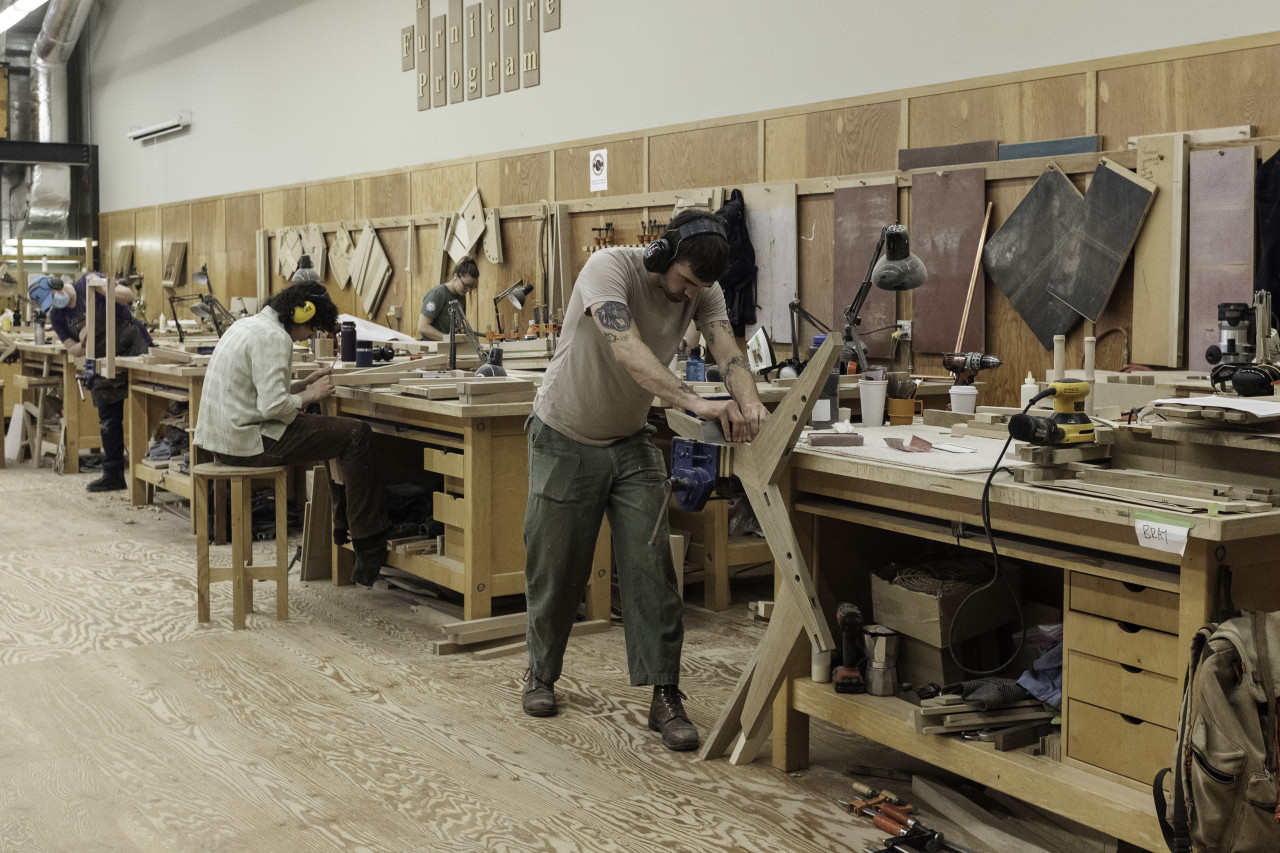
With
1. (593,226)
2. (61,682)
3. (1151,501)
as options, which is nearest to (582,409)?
(1151,501)

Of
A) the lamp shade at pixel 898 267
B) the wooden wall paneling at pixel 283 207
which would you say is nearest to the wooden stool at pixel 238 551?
the lamp shade at pixel 898 267

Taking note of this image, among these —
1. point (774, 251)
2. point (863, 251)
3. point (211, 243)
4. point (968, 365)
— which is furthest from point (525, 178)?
point (211, 243)

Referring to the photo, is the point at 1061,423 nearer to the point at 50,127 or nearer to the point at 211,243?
the point at 211,243

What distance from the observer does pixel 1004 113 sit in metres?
5.71

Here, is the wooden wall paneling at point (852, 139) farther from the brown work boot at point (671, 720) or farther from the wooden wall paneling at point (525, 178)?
the brown work boot at point (671, 720)

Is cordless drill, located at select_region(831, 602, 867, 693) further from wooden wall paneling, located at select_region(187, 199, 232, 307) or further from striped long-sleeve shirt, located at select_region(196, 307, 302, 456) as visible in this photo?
wooden wall paneling, located at select_region(187, 199, 232, 307)

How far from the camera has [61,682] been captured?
4.07 metres

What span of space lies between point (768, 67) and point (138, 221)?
37.1 ft

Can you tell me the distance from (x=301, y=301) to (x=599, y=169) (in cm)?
352

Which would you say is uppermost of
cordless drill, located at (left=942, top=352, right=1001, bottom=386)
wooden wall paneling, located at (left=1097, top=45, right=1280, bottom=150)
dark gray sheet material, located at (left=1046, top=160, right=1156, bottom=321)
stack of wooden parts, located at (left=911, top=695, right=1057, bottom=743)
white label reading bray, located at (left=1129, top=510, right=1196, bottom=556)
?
wooden wall paneling, located at (left=1097, top=45, right=1280, bottom=150)

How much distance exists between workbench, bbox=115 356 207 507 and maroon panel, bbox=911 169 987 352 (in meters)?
3.61

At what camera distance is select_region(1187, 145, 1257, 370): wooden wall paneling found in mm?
4840

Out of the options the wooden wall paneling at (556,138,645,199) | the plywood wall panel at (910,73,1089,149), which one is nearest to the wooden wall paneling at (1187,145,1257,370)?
the plywood wall panel at (910,73,1089,149)

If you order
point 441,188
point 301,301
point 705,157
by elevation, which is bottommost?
point 301,301
